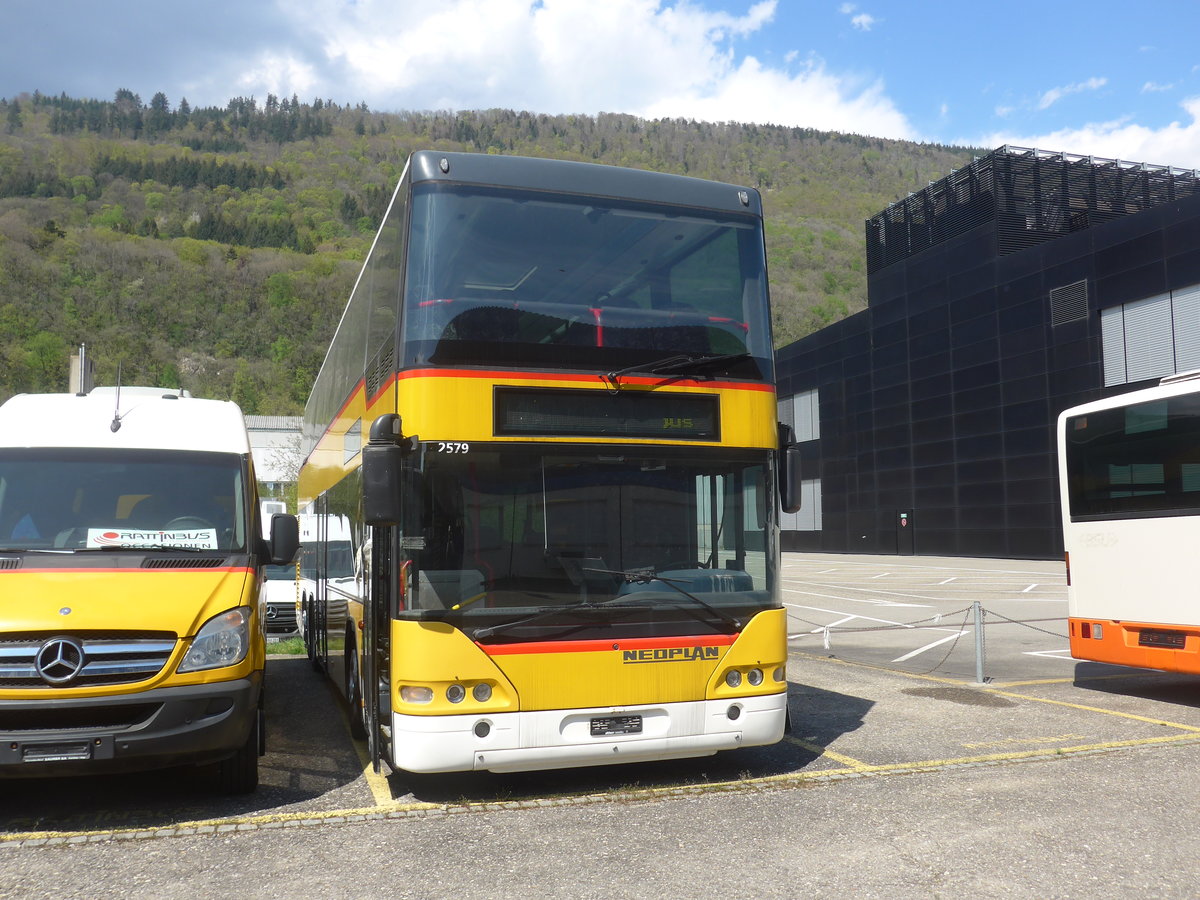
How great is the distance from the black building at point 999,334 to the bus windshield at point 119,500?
35003mm

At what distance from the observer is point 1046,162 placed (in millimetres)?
42625

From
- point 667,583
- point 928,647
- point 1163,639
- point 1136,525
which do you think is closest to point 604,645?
point 667,583

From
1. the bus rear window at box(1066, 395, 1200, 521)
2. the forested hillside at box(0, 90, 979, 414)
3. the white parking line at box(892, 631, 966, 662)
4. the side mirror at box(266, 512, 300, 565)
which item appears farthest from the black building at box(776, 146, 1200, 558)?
the side mirror at box(266, 512, 300, 565)

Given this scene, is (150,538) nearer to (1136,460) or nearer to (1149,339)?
(1136,460)

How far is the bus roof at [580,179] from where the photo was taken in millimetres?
6602

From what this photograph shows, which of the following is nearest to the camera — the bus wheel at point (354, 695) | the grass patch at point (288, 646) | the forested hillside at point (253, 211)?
the bus wheel at point (354, 695)

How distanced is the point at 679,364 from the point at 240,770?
12.4 ft

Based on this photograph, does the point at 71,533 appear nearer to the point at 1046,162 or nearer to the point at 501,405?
the point at 501,405

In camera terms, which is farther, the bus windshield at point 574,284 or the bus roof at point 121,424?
the bus roof at point 121,424

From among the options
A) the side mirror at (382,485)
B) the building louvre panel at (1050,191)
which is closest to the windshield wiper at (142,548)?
the side mirror at (382,485)

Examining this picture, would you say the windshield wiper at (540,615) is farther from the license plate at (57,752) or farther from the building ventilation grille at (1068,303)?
the building ventilation grille at (1068,303)

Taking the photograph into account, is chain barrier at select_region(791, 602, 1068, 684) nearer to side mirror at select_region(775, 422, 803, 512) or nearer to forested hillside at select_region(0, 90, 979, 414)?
side mirror at select_region(775, 422, 803, 512)

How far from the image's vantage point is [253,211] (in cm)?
10700

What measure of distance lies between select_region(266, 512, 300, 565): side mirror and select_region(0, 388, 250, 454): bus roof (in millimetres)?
632
